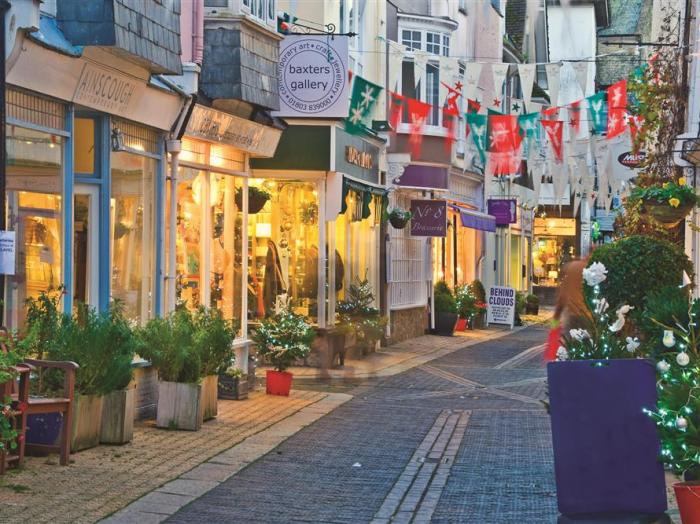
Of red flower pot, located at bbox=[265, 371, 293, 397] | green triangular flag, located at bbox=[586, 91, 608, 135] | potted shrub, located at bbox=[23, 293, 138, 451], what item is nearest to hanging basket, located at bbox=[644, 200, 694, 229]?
red flower pot, located at bbox=[265, 371, 293, 397]

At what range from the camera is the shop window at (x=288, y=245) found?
71.2 ft

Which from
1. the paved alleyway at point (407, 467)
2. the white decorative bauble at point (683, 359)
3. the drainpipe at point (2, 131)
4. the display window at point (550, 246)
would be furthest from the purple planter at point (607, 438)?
the display window at point (550, 246)

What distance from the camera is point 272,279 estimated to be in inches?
856

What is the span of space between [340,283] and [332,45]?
18.3ft

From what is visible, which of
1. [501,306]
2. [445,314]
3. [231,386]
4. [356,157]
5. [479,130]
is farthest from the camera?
[501,306]

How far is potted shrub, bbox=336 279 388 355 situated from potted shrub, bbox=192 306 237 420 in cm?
832

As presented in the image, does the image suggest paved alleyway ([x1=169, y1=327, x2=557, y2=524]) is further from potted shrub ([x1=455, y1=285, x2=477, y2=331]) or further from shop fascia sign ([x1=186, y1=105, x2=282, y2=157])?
potted shrub ([x1=455, y1=285, x2=477, y2=331])

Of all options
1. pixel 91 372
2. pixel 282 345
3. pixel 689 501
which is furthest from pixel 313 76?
pixel 689 501

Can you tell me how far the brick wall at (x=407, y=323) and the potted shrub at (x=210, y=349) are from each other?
44.2 feet

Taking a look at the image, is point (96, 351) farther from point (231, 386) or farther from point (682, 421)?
point (682, 421)

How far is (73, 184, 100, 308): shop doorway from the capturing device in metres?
13.4

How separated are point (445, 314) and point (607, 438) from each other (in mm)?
23575

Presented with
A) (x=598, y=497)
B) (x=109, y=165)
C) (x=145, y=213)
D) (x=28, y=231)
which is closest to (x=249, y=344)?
(x=145, y=213)

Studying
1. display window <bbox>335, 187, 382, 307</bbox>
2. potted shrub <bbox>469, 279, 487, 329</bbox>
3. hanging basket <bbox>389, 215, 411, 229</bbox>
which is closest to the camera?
display window <bbox>335, 187, 382, 307</bbox>
